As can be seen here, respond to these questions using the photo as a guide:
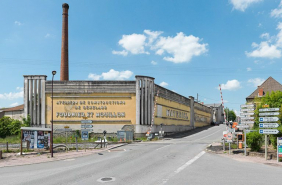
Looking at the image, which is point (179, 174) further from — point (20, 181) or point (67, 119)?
point (67, 119)

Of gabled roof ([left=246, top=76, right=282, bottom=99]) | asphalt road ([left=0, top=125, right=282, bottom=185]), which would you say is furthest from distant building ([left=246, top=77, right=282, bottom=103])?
asphalt road ([left=0, top=125, right=282, bottom=185])

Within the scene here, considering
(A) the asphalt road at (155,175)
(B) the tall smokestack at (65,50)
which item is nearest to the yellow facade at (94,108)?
(B) the tall smokestack at (65,50)

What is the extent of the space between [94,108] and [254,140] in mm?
21222

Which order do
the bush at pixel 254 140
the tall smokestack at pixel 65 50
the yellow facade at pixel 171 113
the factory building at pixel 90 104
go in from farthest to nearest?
the tall smokestack at pixel 65 50, the yellow facade at pixel 171 113, the factory building at pixel 90 104, the bush at pixel 254 140

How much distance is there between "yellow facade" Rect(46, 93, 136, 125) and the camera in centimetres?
3450

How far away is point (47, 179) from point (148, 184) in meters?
4.11

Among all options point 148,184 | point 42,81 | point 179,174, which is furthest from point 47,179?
point 42,81

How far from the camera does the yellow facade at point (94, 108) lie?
34.5 metres

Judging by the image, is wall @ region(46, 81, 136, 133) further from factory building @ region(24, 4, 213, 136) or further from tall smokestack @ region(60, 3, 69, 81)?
tall smokestack @ region(60, 3, 69, 81)

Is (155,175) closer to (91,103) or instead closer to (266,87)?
(91,103)

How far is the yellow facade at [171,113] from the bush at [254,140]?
19601 millimetres

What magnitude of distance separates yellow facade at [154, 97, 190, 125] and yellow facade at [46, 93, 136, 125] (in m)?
4.74

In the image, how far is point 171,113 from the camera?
44.3m

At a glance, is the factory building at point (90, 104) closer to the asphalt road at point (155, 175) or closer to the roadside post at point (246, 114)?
the roadside post at point (246, 114)
